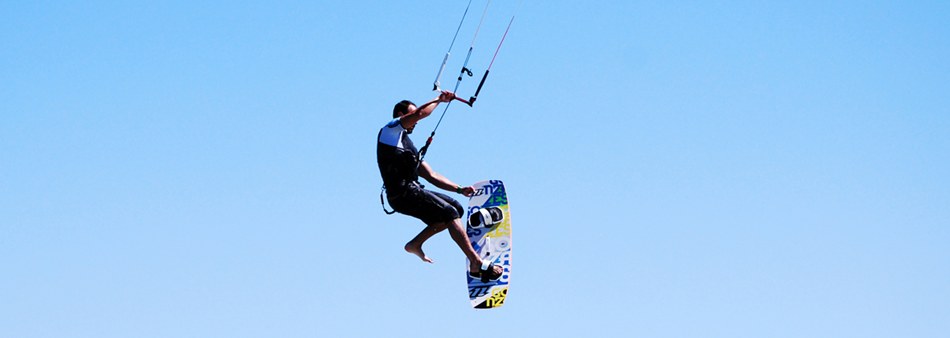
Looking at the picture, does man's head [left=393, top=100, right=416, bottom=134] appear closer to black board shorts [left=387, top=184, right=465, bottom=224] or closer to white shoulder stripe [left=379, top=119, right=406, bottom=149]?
white shoulder stripe [left=379, top=119, right=406, bottom=149]

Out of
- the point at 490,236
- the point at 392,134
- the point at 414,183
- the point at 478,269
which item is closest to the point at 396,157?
the point at 392,134

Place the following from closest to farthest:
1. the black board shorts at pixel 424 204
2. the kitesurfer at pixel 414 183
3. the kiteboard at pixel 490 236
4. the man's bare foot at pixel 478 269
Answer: the kitesurfer at pixel 414 183 < the black board shorts at pixel 424 204 < the man's bare foot at pixel 478 269 < the kiteboard at pixel 490 236

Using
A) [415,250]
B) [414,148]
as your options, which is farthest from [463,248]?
[414,148]

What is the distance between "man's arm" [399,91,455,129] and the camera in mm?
12742

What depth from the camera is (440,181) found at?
14.2m

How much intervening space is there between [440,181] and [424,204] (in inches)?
21.6

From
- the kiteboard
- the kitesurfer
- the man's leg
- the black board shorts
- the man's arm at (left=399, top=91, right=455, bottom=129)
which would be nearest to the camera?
the man's arm at (left=399, top=91, right=455, bottom=129)

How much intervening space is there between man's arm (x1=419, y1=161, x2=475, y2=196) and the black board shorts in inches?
Answer: 7.5

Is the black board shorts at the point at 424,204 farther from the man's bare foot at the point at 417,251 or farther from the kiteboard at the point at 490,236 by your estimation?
the kiteboard at the point at 490,236

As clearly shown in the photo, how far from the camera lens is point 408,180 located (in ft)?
44.7

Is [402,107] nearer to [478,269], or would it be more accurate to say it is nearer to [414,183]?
[414,183]

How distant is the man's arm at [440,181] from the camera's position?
14070mm

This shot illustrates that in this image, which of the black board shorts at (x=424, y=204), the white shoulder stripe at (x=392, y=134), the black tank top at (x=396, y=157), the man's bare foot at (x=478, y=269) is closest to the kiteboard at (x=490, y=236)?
the man's bare foot at (x=478, y=269)

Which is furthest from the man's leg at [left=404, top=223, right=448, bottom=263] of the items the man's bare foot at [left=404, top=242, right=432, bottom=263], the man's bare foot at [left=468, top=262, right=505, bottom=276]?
the man's bare foot at [left=468, top=262, right=505, bottom=276]
